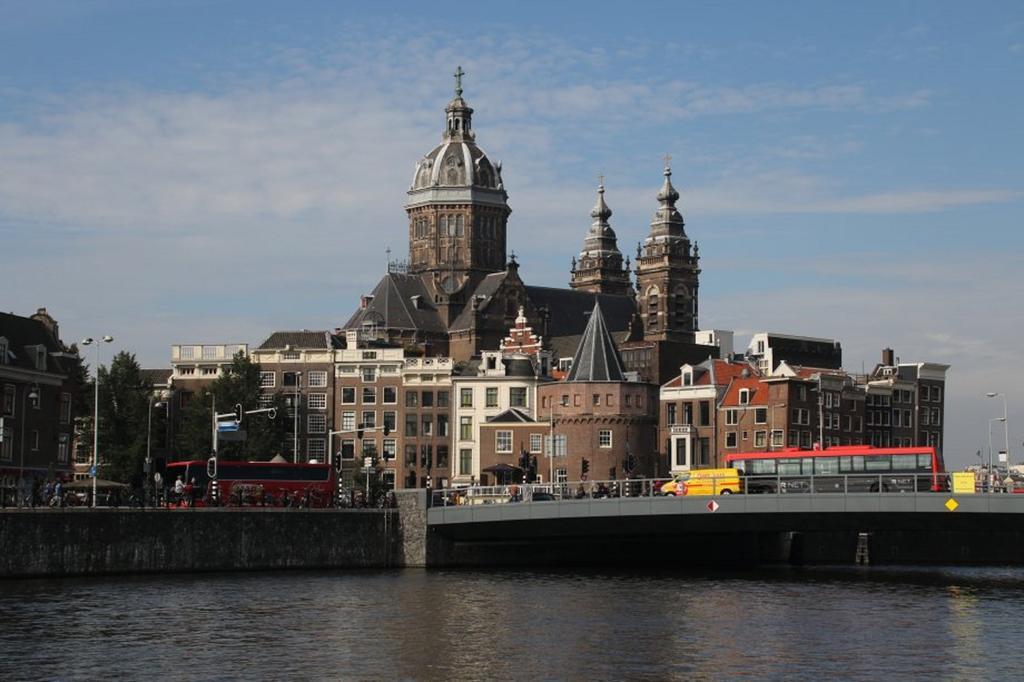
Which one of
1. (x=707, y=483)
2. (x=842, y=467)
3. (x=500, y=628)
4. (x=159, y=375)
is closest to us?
(x=500, y=628)

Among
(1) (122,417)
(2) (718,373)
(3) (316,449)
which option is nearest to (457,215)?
(3) (316,449)

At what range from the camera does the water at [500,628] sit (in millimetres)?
54406

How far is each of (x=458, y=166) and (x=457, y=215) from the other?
5.54 meters

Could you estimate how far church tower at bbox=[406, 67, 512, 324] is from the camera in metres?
195

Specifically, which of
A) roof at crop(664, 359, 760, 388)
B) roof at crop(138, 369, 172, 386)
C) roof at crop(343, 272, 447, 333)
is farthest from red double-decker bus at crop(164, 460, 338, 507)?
roof at crop(343, 272, 447, 333)

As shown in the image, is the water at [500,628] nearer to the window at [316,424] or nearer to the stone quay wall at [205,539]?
the stone quay wall at [205,539]

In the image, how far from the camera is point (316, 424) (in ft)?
509

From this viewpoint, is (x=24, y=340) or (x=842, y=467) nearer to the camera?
(x=842, y=467)

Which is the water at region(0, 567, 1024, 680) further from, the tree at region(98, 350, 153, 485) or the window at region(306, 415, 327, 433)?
the window at region(306, 415, 327, 433)

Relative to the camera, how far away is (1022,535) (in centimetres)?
11231

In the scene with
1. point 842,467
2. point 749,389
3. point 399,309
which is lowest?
point 842,467

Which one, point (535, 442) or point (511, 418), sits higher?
point (511, 418)

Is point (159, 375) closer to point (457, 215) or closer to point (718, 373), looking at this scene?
point (457, 215)

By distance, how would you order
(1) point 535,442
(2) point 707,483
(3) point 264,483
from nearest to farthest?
1. (2) point 707,483
2. (3) point 264,483
3. (1) point 535,442
